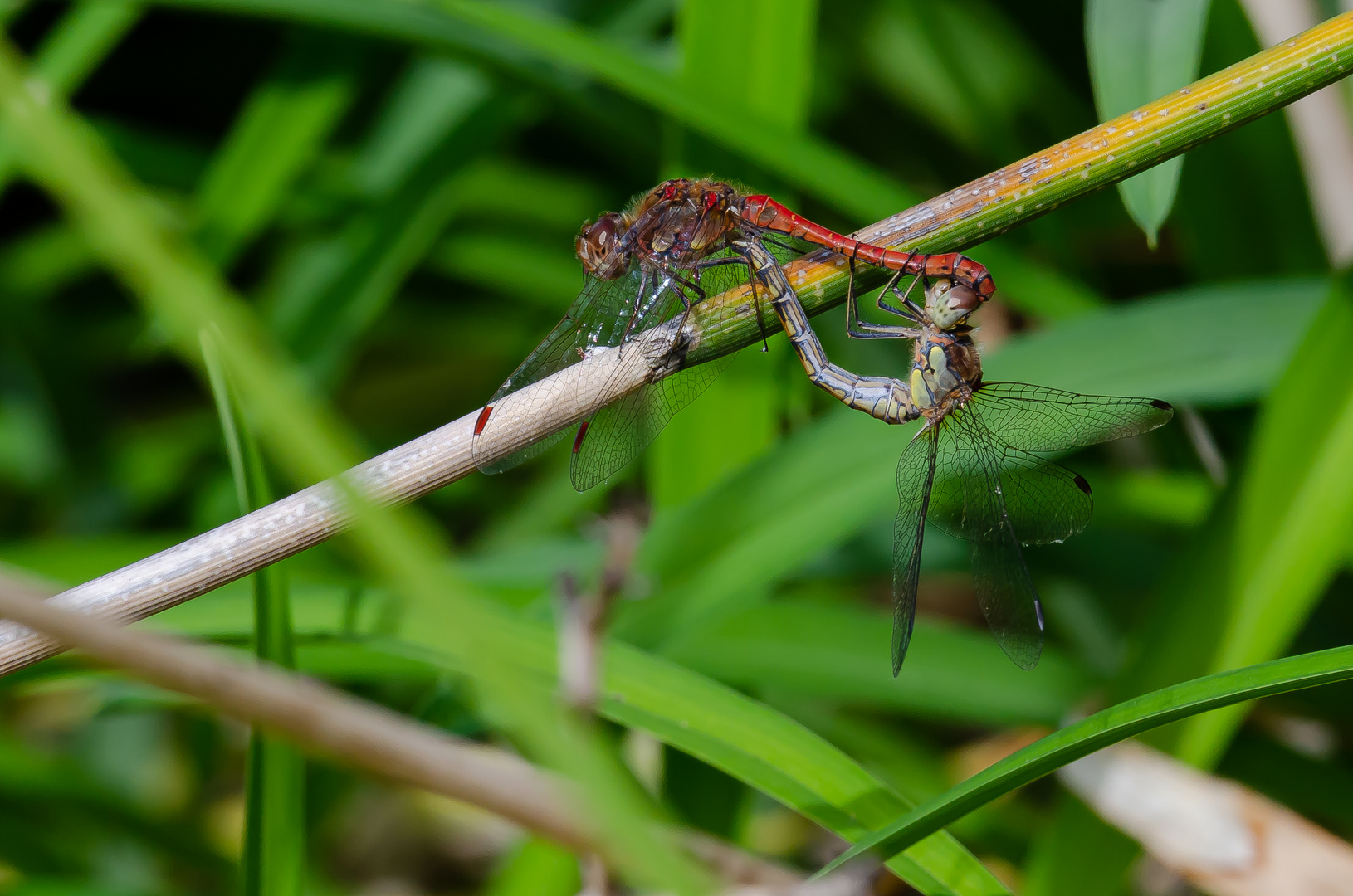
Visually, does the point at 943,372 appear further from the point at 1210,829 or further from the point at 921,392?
the point at 1210,829

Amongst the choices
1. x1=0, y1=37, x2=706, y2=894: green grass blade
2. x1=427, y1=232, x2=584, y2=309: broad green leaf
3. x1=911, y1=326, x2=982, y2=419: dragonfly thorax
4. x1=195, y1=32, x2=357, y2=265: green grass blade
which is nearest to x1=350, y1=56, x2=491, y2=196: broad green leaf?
x1=195, y1=32, x2=357, y2=265: green grass blade

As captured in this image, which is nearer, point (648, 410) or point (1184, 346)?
point (648, 410)

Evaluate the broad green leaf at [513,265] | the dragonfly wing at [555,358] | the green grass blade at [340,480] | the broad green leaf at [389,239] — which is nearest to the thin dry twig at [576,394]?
the dragonfly wing at [555,358]

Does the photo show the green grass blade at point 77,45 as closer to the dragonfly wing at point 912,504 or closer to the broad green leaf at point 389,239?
the broad green leaf at point 389,239

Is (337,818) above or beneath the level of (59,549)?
beneath

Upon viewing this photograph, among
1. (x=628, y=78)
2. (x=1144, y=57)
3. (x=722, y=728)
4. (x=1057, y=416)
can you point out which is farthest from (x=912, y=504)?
(x=628, y=78)

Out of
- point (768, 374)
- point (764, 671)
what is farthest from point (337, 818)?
point (768, 374)

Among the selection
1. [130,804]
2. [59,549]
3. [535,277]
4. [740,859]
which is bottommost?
[740,859]

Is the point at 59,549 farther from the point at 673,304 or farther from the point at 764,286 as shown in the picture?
the point at 764,286
